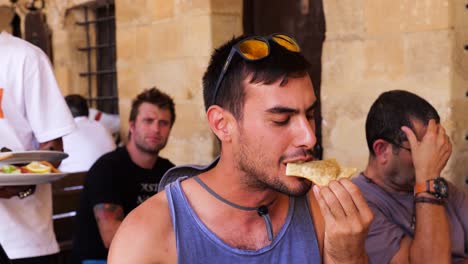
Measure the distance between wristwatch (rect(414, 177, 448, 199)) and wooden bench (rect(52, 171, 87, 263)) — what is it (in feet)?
8.08

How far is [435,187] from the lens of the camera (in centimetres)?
286

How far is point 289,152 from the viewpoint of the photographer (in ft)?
6.53

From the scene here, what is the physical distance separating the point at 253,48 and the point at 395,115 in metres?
1.12

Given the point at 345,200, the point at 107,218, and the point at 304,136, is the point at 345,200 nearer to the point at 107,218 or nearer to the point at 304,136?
the point at 304,136

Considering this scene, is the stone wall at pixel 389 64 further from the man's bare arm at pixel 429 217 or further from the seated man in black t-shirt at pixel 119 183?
the seated man in black t-shirt at pixel 119 183

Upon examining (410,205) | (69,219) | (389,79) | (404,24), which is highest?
(404,24)

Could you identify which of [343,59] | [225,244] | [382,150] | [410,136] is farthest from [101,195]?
[225,244]

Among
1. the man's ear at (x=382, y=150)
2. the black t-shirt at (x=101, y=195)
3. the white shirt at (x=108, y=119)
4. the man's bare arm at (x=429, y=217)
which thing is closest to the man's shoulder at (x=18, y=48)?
the black t-shirt at (x=101, y=195)

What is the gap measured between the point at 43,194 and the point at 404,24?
6.13ft

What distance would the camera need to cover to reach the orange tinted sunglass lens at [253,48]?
6.73 feet

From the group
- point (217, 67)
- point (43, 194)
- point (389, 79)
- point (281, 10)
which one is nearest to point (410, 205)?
point (389, 79)

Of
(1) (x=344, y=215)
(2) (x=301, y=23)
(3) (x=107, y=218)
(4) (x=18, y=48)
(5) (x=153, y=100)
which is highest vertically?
(2) (x=301, y=23)

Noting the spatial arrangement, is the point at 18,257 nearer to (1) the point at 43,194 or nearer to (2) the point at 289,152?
(1) the point at 43,194

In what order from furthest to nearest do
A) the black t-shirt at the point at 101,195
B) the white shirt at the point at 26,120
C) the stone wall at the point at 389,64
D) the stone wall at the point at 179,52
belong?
the stone wall at the point at 179,52
the black t-shirt at the point at 101,195
the stone wall at the point at 389,64
the white shirt at the point at 26,120
